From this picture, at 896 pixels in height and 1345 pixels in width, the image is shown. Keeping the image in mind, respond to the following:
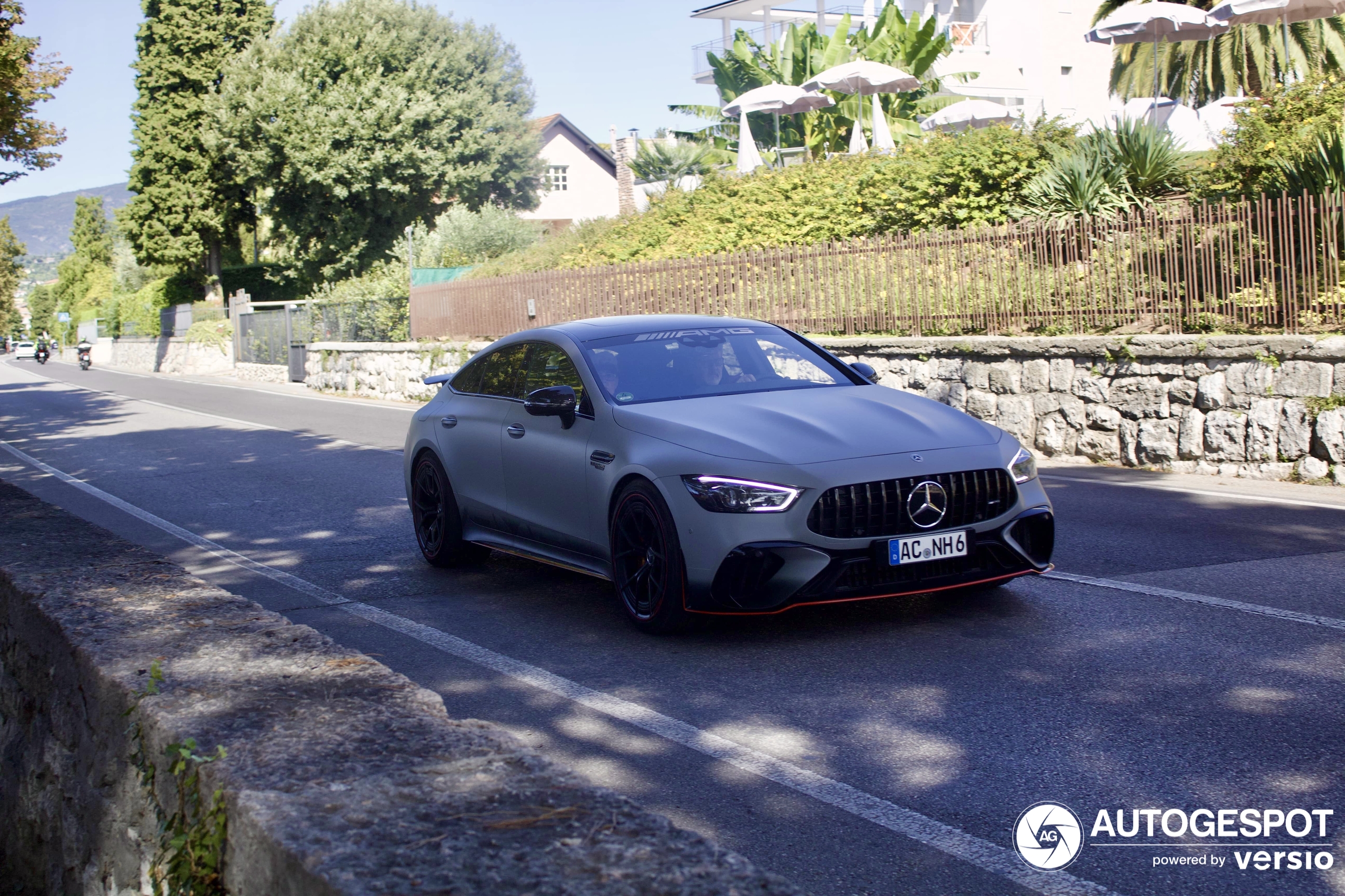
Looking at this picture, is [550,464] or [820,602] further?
[550,464]

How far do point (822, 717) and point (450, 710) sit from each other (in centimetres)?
142

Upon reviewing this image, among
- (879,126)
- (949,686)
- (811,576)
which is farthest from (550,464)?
(879,126)

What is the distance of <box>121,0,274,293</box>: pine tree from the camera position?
52.5m

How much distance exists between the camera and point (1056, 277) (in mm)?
14242

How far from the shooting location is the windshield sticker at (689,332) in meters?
7.29

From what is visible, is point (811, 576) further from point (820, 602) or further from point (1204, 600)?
point (1204, 600)

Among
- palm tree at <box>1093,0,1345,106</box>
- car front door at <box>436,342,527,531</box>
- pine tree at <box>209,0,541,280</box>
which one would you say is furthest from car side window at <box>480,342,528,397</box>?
pine tree at <box>209,0,541,280</box>

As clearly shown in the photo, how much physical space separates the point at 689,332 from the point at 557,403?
3.36 ft

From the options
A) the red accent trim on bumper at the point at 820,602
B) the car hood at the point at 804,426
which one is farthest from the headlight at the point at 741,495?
the red accent trim on bumper at the point at 820,602

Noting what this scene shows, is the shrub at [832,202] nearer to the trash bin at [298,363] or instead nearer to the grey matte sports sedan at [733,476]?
the trash bin at [298,363]

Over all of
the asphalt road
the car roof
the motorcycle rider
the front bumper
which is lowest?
the asphalt road

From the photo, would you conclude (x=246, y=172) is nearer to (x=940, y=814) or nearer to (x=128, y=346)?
(x=128, y=346)

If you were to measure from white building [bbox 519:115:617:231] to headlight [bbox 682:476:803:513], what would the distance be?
203 feet

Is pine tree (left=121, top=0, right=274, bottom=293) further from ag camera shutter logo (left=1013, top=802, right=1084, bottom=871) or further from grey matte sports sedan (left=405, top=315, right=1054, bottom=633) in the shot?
ag camera shutter logo (left=1013, top=802, right=1084, bottom=871)
